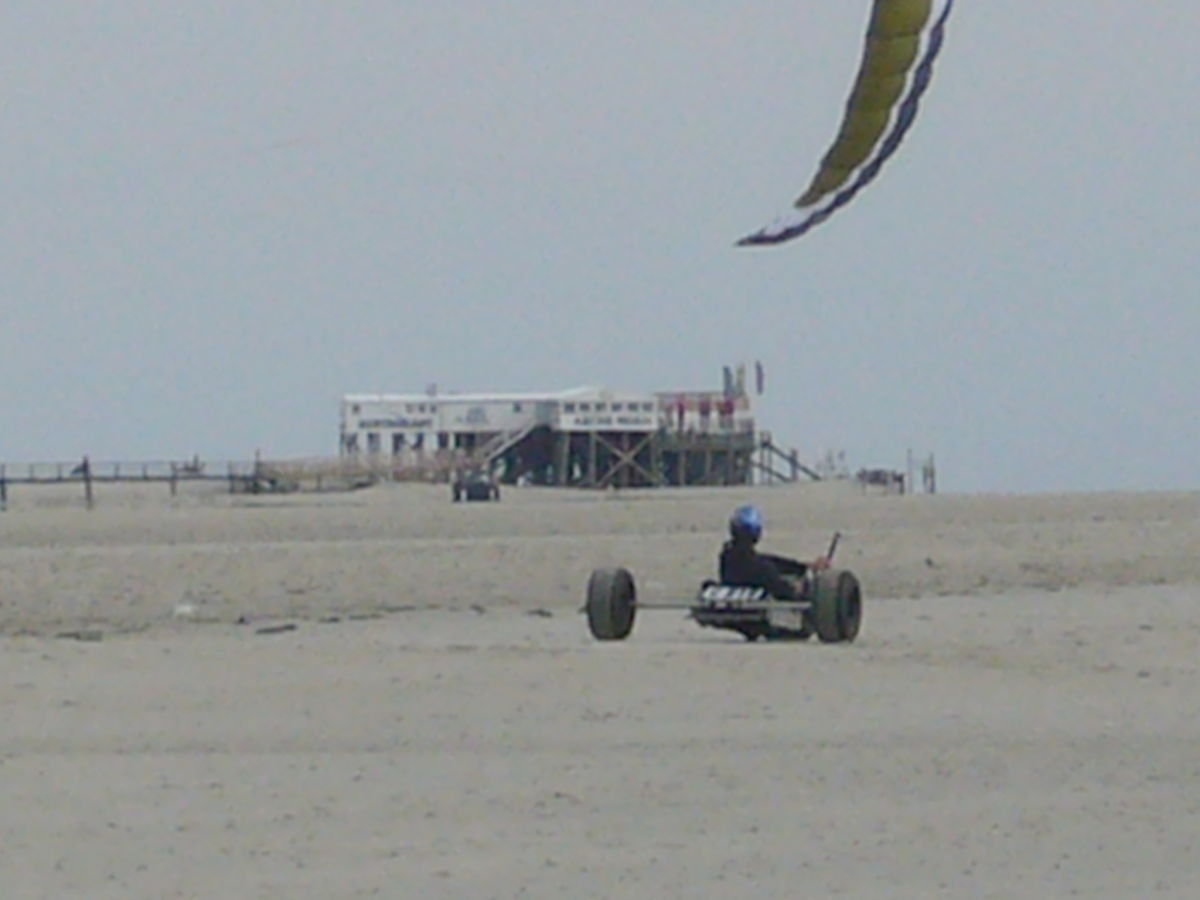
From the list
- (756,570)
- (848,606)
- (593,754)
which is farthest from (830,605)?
(593,754)

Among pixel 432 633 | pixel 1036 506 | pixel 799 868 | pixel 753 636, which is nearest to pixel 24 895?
pixel 799 868

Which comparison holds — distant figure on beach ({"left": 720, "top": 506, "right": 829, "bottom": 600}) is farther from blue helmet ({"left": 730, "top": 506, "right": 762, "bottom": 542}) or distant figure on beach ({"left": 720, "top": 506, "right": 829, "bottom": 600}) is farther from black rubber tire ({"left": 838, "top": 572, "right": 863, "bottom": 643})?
black rubber tire ({"left": 838, "top": 572, "right": 863, "bottom": 643})

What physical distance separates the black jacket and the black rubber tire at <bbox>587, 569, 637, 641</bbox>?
0.53 meters

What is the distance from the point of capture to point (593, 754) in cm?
971

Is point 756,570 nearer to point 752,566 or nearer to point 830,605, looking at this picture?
point 752,566

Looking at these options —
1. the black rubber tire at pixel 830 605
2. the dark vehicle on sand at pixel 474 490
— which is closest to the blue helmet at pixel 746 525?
the black rubber tire at pixel 830 605

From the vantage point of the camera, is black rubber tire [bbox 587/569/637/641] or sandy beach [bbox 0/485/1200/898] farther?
black rubber tire [bbox 587/569/637/641]

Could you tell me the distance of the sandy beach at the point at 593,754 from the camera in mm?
7863

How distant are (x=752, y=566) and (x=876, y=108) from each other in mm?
6177

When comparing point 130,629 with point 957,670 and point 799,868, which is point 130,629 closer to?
point 957,670

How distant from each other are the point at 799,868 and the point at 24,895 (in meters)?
1.98

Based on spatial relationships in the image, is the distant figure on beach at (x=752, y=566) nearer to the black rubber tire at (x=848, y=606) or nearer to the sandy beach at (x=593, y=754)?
the black rubber tire at (x=848, y=606)

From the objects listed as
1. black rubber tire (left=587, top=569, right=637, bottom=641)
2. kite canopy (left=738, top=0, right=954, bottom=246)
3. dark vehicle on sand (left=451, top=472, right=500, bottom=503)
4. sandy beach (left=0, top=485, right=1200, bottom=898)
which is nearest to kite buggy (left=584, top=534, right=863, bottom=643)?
sandy beach (left=0, top=485, right=1200, bottom=898)

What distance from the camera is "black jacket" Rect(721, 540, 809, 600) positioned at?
553 inches
